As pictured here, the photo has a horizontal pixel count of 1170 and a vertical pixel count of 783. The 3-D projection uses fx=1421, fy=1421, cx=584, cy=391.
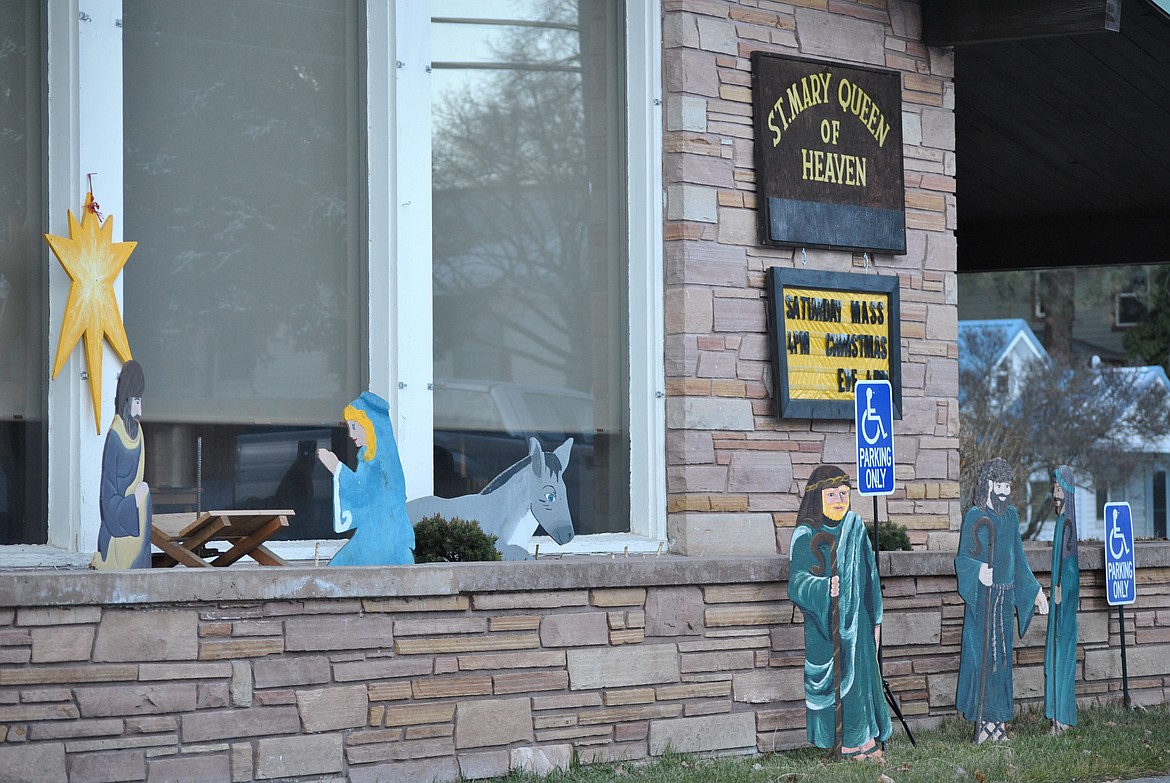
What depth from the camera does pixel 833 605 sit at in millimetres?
6762

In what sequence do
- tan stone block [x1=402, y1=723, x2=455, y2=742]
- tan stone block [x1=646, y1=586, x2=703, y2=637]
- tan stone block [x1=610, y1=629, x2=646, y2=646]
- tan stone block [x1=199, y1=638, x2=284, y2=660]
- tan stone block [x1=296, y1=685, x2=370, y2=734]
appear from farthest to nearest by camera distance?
tan stone block [x1=646, y1=586, x2=703, y2=637], tan stone block [x1=610, y1=629, x2=646, y2=646], tan stone block [x1=402, y1=723, x2=455, y2=742], tan stone block [x1=296, y1=685, x2=370, y2=734], tan stone block [x1=199, y1=638, x2=284, y2=660]

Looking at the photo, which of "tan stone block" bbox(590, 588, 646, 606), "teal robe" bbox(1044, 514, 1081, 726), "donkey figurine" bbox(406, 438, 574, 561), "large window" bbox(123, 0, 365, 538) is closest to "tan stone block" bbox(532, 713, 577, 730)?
"tan stone block" bbox(590, 588, 646, 606)

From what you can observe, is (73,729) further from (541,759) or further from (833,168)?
(833,168)

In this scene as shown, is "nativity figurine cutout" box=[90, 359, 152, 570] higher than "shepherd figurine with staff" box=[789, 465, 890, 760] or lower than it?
higher

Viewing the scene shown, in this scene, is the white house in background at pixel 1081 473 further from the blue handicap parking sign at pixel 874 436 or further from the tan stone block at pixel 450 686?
the tan stone block at pixel 450 686

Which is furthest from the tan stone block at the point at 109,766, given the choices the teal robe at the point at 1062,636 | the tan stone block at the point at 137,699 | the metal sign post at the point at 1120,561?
the metal sign post at the point at 1120,561

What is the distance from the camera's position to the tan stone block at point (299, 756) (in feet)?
19.1

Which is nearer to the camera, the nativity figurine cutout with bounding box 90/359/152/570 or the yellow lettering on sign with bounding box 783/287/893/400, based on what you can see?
the nativity figurine cutout with bounding box 90/359/152/570

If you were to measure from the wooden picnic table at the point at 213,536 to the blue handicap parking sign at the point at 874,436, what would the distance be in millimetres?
2768

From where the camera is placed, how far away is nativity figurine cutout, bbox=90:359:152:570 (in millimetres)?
5844

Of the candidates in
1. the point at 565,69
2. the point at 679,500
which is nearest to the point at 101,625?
the point at 679,500

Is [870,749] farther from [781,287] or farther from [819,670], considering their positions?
[781,287]

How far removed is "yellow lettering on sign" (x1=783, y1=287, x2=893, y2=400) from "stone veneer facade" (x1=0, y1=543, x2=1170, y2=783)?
1.15 m

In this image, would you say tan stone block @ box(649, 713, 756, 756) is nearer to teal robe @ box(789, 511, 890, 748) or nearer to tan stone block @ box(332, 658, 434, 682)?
teal robe @ box(789, 511, 890, 748)
